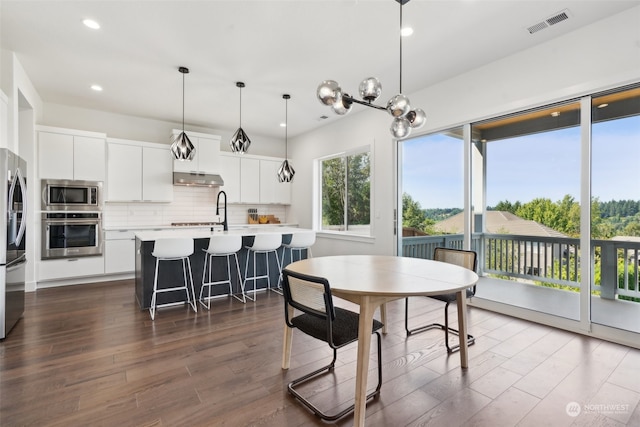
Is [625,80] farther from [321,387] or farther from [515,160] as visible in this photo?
[321,387]

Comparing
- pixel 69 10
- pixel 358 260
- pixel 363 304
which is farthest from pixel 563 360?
pixel 69 10

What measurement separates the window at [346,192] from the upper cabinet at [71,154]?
407 cm

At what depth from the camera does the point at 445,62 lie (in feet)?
12.0

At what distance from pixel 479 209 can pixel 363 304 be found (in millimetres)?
3181

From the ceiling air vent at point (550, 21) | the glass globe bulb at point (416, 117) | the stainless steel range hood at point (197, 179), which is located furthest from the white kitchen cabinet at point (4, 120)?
the ceiling air vent at point (550, 21)

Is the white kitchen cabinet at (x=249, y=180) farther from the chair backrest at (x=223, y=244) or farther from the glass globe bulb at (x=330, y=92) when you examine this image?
the glass globe bulb at (x=330, y=92)

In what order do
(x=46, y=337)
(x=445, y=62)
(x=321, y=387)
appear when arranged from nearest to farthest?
(x=321, y=387)
(x=46, y=337)
(x=445, y=62)

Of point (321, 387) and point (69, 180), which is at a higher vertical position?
point (69, 180)

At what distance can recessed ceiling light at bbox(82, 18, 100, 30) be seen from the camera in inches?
113

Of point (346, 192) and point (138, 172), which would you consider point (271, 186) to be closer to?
point (346, 192)

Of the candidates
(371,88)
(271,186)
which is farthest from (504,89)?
(271,186)

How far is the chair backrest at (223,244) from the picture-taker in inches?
148

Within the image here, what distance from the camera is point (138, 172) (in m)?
5.55

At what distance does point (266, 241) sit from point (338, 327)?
2.46 metres
